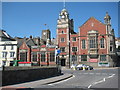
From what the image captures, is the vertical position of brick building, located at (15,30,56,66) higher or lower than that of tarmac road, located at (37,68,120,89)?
higher

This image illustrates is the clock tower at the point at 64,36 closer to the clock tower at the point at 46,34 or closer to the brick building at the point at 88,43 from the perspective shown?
the brick building at the point at 88,43

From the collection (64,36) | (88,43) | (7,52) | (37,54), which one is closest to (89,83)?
(88,43)

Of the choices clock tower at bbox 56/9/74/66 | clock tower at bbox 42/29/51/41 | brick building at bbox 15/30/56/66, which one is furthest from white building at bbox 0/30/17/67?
clock tower at bbox 42/29/51/41

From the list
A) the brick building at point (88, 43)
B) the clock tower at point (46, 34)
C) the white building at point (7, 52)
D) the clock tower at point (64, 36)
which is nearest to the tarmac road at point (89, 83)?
the brick building at point (88, 43)

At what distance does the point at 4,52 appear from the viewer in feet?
217

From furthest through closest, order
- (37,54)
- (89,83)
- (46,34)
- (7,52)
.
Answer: (46,34) < (7,52) < (37,54) < (89,83)

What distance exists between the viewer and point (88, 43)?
62.0m

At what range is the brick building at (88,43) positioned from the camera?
60375 millimetres

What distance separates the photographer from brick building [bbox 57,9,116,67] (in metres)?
60.4

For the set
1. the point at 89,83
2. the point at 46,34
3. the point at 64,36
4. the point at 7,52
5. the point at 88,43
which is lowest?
the point at 89,83

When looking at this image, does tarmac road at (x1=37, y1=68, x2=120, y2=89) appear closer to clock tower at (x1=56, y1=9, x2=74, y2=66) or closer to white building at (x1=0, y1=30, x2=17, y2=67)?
clock tower at (x1=56, y1=9, x2=74, y2=66)

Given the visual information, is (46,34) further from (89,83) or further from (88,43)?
(89,83)

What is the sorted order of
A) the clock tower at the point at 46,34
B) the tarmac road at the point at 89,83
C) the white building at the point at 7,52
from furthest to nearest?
1. the clock tower at the point at 46,34
2. the white building at the point at 7,52
3. the tarmac road at the point at 89,83

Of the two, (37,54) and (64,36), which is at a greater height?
(64,36)
